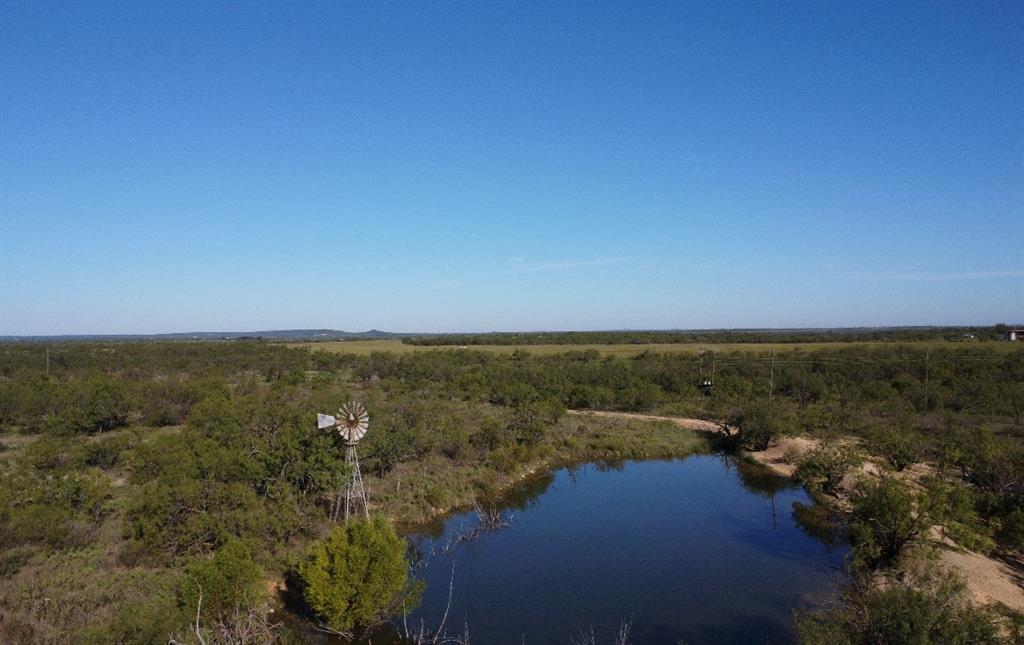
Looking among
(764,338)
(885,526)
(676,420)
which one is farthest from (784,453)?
(764,338)

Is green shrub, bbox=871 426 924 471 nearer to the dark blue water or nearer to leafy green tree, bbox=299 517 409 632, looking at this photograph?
the dark blue water

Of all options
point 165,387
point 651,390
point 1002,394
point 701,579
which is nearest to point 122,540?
point 701,579

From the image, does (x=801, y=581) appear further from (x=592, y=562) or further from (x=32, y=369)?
(x=32, y=369)

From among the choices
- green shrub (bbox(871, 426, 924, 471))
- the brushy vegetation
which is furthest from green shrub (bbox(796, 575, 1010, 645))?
green shrub (bbox(871, 426, 924, 471))

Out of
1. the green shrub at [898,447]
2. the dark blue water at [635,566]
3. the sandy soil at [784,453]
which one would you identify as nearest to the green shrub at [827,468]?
the dark blue water at [635,566]

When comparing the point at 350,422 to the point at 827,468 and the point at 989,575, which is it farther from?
the point at 827,468

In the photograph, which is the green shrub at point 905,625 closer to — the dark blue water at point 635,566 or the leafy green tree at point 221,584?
the dark blue water at point 635,566

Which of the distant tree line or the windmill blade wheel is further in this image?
the distant tree line
